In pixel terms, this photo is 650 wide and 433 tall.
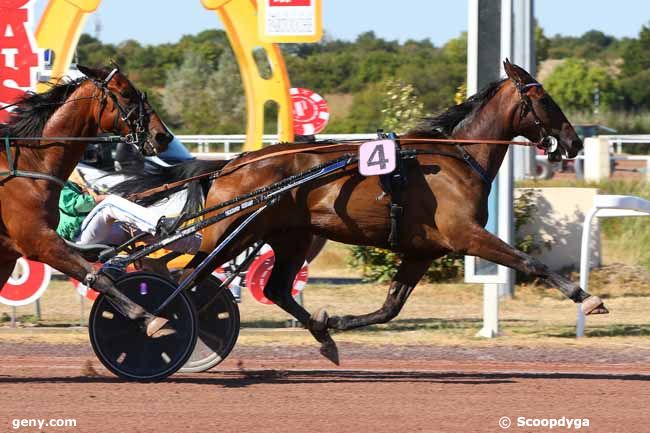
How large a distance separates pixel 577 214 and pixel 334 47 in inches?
2347

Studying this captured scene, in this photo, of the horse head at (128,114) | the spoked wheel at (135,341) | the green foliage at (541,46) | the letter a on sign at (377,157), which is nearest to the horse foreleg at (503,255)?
the letter a on sign at (377,157)

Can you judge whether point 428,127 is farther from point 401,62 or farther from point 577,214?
point 401,62

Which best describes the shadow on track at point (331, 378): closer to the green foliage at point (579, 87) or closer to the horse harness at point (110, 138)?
the horse harness at point (110, 138)

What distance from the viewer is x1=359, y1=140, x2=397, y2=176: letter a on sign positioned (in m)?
7.34

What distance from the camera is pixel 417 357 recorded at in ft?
29.5

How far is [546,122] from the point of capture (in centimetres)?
779

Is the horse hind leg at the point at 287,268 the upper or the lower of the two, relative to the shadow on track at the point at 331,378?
upper

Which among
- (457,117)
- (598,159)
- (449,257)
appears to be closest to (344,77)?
(598,159)

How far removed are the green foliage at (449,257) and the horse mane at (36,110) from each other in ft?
19.8

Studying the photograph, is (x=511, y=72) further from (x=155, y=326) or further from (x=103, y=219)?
(x=103, y=219)

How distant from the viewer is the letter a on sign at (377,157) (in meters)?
7.34

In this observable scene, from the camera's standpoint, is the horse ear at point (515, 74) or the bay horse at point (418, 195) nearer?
the bay horse at point (418, 195)

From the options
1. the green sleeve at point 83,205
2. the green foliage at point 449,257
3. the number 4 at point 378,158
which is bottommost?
the green foliage at point 449,257

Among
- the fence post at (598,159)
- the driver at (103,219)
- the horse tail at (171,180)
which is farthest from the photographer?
the fence post at (598,159)
